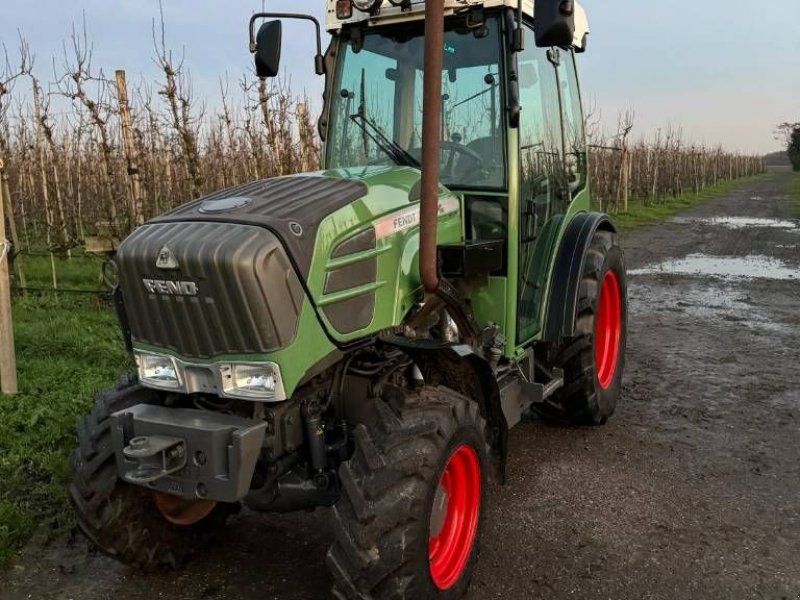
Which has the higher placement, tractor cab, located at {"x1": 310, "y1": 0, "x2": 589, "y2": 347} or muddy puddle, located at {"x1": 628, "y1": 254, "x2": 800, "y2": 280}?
tractor cab, located at {"x1": 310, "y1": 0, "x2": 589, "y2": 347}

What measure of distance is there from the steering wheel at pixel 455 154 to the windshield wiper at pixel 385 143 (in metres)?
0.15

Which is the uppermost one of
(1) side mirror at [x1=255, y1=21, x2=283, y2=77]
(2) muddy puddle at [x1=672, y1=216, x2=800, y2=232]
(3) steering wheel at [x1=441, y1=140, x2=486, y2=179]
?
(1) side mirror at [x1=255, y1=21, x2=283, y2=77]

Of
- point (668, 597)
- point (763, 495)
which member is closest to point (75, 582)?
point (668, 597)

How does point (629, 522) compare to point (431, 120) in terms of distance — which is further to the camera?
point (629, 522)

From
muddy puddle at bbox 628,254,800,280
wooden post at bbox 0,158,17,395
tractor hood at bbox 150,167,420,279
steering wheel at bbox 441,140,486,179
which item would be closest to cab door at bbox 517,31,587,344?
steering wheel at bbox 441,140,486,179

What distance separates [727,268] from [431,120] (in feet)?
34.5

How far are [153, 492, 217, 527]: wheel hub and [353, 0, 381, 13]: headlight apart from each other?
2.37m

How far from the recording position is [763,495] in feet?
12.1

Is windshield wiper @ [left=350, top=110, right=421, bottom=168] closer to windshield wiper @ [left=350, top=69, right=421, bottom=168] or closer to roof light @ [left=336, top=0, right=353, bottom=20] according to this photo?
windshield wiper @ [left=350, top=69, right=421, bottom=168]

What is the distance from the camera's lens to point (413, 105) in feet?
12.2

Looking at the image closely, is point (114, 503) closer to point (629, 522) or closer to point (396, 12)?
point (629, 522)

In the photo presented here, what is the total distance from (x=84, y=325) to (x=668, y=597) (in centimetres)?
638

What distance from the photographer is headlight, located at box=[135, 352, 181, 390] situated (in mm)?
2629

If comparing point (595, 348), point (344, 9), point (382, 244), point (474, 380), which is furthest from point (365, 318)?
point (595, 348)
